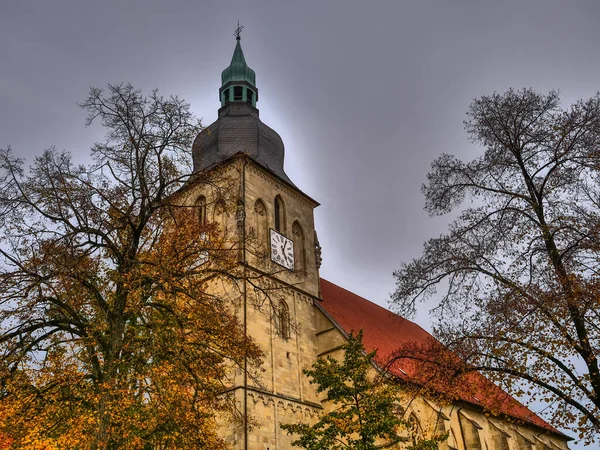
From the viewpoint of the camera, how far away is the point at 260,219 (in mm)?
20906

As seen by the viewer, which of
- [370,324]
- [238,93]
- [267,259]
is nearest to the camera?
[267,259]

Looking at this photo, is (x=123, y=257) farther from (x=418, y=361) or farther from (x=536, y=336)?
(x=536, y=336)

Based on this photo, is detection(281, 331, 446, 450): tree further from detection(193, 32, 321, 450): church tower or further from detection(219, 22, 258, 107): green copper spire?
detection(219, 22, 258, 107): green copper spire

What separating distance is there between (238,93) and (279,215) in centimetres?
685

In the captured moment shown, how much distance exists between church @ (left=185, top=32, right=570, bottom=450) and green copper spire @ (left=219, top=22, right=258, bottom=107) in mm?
52

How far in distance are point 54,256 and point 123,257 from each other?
1.16 metres

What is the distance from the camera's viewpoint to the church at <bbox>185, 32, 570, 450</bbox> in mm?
17234

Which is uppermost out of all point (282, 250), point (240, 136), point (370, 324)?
point (240, 136)

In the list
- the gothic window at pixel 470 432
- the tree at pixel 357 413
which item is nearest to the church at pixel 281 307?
the gothic window at pixel 470 432

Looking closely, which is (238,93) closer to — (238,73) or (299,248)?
(238,73)

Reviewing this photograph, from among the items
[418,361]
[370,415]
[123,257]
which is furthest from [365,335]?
[123,257]

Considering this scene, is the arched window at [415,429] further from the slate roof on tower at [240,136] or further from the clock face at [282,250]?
the slate roof on tower at [240,136]

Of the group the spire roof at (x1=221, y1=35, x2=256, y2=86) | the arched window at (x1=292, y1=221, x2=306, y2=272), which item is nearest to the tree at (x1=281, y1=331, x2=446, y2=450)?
the arched window at (x1=292, y1=221, x2=306, y2=272)

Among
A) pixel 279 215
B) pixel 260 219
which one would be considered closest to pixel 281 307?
pixel 260 219
